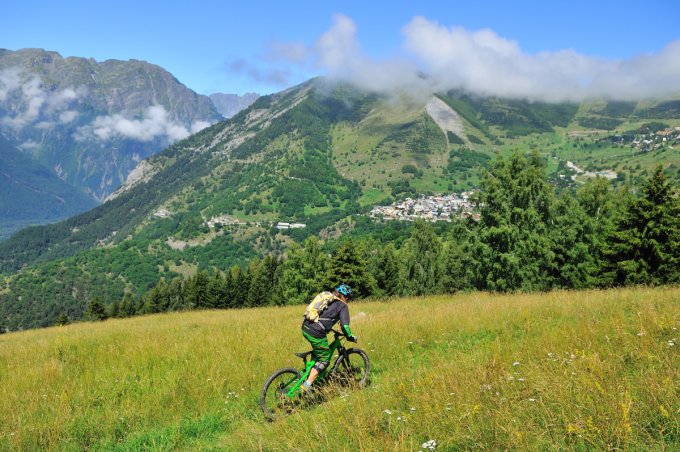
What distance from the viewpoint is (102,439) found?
6629 millimetres

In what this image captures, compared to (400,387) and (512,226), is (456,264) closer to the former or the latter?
(512,226)

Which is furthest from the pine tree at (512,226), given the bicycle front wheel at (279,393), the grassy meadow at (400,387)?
the bicycle front wheel at (279,393)

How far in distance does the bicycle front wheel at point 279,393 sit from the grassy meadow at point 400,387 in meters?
0.25

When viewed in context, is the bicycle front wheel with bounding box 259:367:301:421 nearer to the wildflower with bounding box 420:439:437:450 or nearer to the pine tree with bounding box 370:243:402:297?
the wildflower with bounding box 420:439:437:450

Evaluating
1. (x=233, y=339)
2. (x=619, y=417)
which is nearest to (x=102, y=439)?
(x=233, y=339)

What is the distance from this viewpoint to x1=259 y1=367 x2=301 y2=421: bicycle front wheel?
699cm

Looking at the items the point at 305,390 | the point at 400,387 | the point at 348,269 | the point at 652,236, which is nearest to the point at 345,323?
the point at 305,390

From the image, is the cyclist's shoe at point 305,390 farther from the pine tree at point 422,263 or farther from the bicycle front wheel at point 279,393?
the pine tree at point 422,263

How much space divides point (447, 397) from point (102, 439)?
18.9 feet

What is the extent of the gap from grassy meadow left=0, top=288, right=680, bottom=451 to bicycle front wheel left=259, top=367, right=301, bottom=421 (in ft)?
0.81

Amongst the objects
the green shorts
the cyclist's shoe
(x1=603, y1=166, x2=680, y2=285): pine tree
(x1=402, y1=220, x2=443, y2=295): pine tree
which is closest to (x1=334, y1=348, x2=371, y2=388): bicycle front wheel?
the green shorts

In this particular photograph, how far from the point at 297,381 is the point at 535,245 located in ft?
94.0

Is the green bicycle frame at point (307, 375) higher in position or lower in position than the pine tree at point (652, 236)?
higher

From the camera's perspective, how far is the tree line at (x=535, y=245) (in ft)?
87.2
